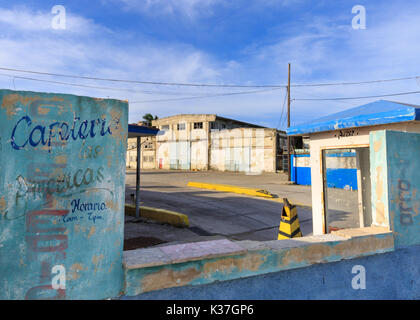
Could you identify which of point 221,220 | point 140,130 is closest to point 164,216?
point 221,220

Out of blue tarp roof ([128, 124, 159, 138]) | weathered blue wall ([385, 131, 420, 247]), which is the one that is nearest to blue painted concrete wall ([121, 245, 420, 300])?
weathered blue wall ([385, 131, 420, 247])

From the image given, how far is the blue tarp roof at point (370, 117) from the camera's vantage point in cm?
451

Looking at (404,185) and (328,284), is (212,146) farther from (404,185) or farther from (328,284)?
(328,284)

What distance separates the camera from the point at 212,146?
137 ft

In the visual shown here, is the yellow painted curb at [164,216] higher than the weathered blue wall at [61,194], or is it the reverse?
the weathered blue wall at [61,194]

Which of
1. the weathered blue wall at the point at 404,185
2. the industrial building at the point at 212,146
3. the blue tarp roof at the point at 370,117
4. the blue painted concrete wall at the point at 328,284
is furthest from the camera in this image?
the industrial building at the point at 212,146

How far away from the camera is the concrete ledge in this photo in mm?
2709

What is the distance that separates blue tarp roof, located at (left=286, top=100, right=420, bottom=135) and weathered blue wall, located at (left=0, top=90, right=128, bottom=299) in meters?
4.37

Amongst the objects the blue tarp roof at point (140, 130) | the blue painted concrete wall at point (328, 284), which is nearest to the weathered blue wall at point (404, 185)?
the blue painted concrete wall at point (328, 284)

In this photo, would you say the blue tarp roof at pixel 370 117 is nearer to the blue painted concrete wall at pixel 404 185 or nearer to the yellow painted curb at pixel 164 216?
the blue painted concrete wall at pixel 404 185

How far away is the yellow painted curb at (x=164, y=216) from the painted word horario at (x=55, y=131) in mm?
6422

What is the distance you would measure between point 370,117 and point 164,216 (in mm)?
6820

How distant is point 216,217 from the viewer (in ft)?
33.3

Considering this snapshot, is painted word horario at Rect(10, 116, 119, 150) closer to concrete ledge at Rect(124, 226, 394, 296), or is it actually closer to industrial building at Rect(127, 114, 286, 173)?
concrete ledge at Rect(124, 226, 394, 296)
